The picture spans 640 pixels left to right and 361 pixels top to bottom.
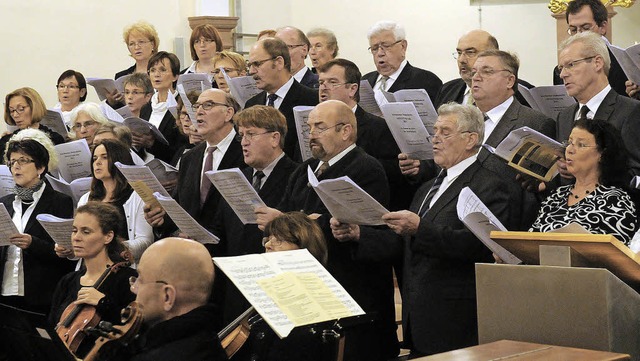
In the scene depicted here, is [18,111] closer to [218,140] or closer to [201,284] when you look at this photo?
[218,140]

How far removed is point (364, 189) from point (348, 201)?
498 millimetres

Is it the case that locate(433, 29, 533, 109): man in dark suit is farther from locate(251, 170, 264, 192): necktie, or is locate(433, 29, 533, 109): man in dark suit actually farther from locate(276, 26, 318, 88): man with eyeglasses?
locate(276, 26, 318, 88): man with eyeglasses

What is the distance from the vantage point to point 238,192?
4.76 metres

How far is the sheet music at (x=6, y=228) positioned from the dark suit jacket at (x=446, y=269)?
6.64ft

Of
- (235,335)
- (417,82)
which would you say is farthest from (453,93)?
(235,335)

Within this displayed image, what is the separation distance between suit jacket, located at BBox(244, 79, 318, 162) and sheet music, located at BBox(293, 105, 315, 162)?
25 cm

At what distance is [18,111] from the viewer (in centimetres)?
709

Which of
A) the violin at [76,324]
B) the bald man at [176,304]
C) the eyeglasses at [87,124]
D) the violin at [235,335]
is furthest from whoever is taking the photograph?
the eyeglasses at [87,124]

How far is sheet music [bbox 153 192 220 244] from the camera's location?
191 inches

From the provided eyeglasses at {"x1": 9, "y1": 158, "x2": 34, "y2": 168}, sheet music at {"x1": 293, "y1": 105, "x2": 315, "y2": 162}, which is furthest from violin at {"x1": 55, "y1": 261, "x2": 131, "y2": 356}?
eyeglasses at {"x1": 9, "y1": 158, "x2": 34, "y2": 168}

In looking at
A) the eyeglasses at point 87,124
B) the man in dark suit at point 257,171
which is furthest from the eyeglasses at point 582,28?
the eyeglasses at point 87,124

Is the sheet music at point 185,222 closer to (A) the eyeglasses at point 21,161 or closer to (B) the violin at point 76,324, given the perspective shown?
(B) the violin at point 76,324

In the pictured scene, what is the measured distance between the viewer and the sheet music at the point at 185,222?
4855 millimetres

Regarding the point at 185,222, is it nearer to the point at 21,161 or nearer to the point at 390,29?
the point at 21,161
